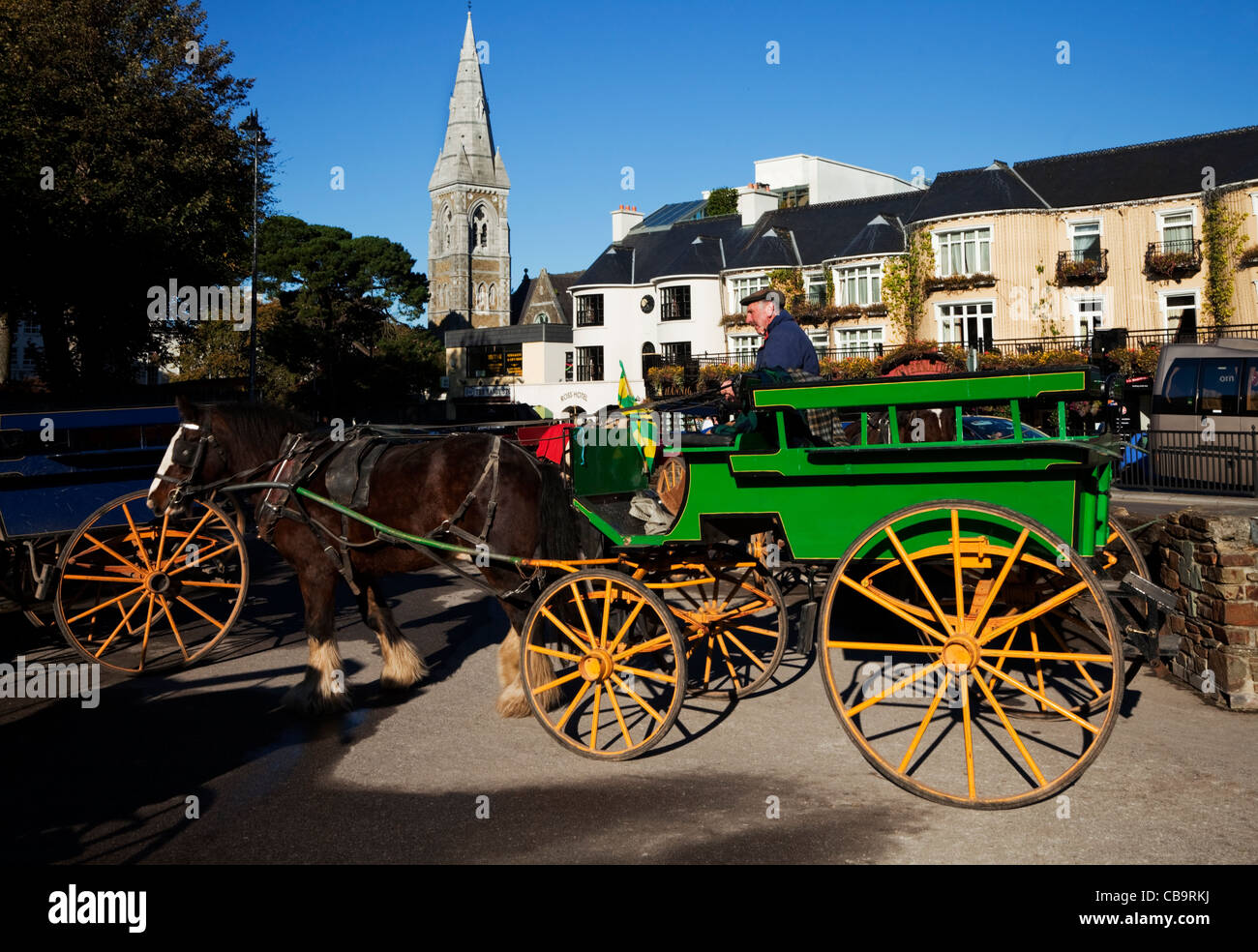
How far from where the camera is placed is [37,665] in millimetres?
9289

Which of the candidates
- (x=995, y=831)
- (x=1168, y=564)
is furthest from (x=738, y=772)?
(x=1168, y=564)

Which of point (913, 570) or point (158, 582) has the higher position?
point (913, 570)

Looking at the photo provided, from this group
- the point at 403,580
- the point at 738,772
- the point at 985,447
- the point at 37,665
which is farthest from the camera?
the point at 403,580

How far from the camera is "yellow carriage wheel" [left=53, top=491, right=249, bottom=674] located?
914 cm

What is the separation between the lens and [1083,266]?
41062 mm

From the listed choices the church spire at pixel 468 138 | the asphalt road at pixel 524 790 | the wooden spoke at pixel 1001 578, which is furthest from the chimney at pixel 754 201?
the church spire at pixel 468 138

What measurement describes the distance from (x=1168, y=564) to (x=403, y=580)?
10.5 m

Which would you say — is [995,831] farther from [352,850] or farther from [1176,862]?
[352,850]

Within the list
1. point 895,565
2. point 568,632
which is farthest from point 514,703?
point 895,565

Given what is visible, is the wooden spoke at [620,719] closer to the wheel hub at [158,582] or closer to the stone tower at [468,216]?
the wheel hub at [158,582]

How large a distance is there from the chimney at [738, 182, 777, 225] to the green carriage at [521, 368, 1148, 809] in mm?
48870

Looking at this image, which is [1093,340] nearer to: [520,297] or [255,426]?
[255,426]

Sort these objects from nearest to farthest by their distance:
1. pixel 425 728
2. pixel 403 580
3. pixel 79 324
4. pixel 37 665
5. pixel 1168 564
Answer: pixel 425 728, pixel 1168 564, pixel 37 665, pixel 403 580, pixel 79 324

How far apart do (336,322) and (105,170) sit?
47264 millimetres
